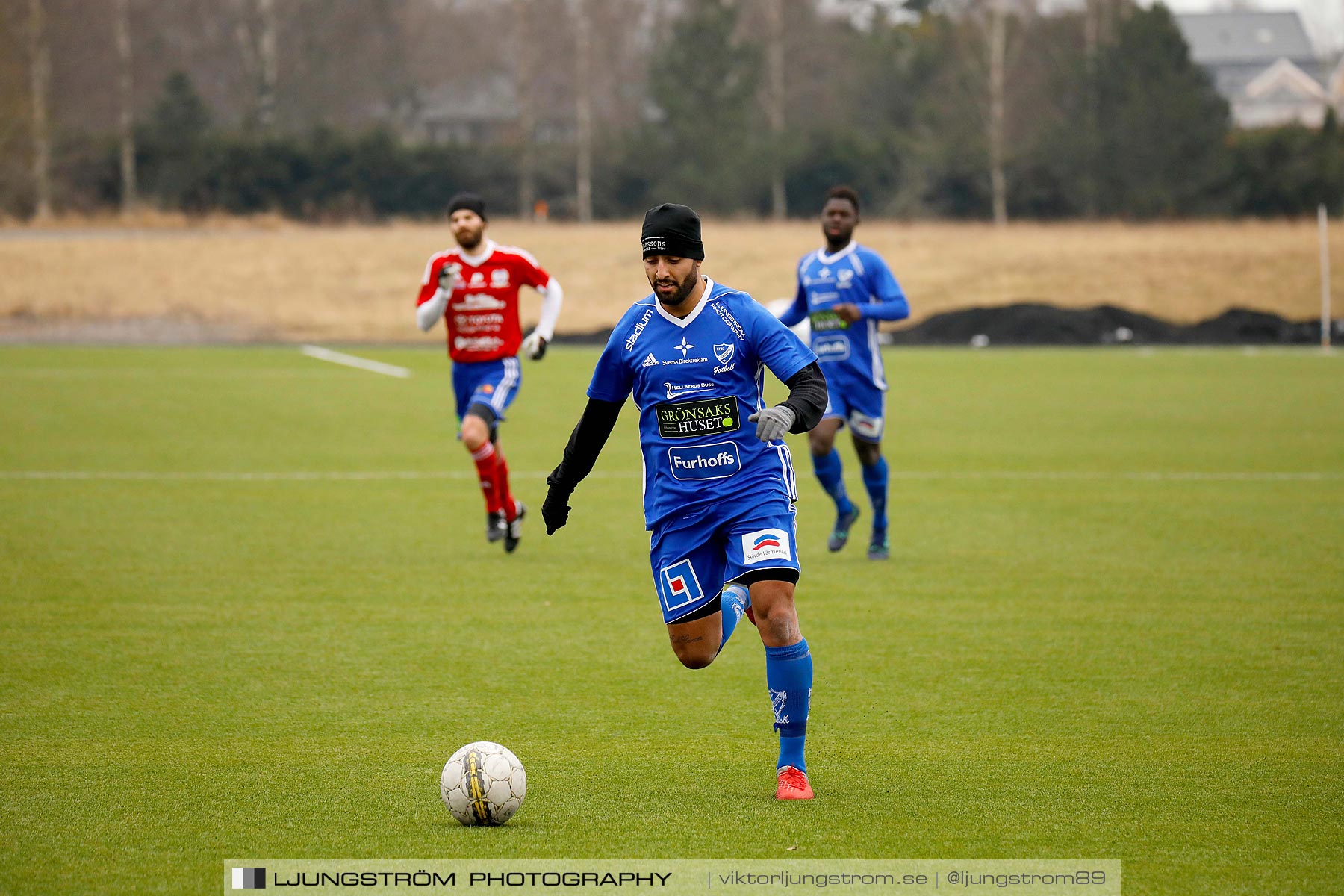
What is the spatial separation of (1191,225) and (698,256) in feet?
156

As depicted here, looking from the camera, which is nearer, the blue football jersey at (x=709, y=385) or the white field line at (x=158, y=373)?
the blue football jersey at (x=709, y=385)

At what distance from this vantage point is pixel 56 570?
10.4m

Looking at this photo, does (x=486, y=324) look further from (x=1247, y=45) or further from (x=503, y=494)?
(x=1247, y=45)

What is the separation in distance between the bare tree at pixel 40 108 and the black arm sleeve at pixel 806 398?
52.4m

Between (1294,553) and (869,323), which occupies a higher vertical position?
(869,323)

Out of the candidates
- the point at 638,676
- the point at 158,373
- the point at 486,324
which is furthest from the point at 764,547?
the point at 158,373

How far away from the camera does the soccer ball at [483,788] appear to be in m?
5.14

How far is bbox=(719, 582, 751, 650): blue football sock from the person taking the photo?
6113 mm

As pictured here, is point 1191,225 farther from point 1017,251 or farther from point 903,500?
point 903,500

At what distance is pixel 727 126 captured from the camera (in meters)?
56.7

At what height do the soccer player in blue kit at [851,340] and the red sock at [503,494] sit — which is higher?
the soccer player in blue kit at [851,340]

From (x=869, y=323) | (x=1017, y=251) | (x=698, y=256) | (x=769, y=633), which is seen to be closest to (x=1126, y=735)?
(x=769, y=633)

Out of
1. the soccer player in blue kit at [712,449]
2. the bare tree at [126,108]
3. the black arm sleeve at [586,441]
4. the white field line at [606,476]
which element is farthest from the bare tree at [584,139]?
the soccer player in blue kit at [712,449]

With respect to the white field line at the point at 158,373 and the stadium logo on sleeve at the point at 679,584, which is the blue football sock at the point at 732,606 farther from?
the white field line at the point at 158,373
